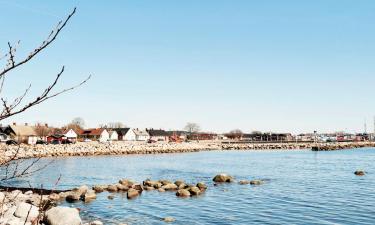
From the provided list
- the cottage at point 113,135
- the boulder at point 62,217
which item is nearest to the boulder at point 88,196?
the boulder at point 62,217

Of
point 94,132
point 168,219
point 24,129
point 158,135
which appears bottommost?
point 168,219

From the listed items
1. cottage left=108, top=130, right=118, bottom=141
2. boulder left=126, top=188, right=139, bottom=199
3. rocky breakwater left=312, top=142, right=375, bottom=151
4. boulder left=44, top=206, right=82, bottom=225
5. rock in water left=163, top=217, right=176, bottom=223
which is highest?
cottage left=108, top=130, right=118, bottom=141

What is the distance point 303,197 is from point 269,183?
8.03 meters

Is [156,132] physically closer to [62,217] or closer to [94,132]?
[94,132]

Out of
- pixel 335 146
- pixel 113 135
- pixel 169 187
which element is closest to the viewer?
pixel 169 187

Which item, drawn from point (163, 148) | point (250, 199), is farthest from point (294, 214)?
point (163, 148)

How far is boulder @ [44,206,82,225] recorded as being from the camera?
17.9m

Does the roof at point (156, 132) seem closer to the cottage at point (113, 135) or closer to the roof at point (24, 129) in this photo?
the cottage at point (113, 135)

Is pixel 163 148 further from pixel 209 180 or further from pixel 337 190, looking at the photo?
pixel 337 190

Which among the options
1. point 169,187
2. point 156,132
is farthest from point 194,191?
point 156,132

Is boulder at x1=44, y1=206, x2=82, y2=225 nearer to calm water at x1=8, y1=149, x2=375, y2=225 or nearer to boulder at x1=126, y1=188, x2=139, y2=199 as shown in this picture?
calm water at x1=8, y1=149, x2=375, y2=225

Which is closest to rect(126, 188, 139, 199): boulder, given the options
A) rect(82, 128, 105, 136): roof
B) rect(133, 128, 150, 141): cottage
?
rect(82, 128, 105, 136): roof

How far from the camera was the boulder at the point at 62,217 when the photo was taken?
58.8 feet

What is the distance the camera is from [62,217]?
59.4 ft
